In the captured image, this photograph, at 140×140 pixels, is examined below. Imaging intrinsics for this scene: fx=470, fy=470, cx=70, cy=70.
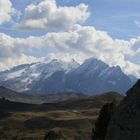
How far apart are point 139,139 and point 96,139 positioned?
5605 cm

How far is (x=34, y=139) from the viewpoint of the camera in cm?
18550

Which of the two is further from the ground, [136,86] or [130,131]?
[136,86]

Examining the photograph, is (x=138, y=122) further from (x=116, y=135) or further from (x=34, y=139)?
(x=34, y=139)

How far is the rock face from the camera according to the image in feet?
82.2

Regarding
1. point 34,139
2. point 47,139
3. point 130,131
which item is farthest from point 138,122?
point 34,139

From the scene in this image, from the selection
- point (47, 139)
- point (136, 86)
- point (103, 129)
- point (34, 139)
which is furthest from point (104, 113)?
point (34, 139)

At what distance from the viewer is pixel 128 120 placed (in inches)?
1007

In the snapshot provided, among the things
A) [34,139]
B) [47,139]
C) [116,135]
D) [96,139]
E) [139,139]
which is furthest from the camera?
[34,139]

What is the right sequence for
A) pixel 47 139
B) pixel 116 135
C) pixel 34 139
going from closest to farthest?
pixel 116 135 < pixel 47 139 < pixel 34 139

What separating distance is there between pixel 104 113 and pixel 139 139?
191ft

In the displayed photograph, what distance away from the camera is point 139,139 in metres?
24.4

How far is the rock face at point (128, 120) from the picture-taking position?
25.0 metres

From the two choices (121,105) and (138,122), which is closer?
(138,122)

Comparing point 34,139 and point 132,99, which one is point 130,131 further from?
point 34,139
